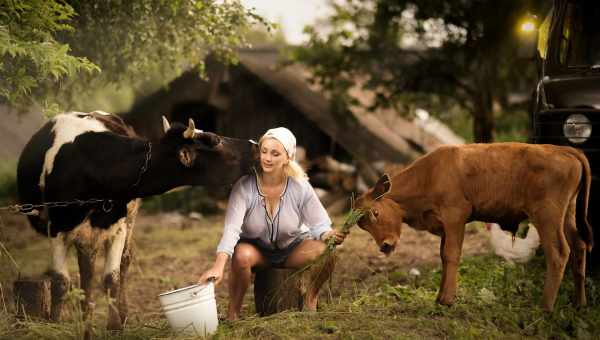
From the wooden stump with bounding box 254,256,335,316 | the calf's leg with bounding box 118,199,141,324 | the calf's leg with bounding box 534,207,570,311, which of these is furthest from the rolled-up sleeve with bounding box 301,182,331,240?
the calf's leg with bounding box 118,199,141,324

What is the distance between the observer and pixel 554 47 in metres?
6.67

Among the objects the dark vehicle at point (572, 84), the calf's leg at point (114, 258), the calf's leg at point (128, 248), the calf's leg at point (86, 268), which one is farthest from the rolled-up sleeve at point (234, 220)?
the dark vehicle at point (572, 84)

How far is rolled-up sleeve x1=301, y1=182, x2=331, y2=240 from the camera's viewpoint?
5.34 metres

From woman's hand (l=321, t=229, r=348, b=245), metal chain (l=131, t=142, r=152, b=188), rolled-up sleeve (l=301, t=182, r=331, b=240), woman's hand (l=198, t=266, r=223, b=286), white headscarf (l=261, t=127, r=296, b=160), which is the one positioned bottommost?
woman's hand (l=198, t=266, r=223, b=286)

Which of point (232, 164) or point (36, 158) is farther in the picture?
point (36, 158)

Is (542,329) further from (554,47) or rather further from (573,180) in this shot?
(554,47)

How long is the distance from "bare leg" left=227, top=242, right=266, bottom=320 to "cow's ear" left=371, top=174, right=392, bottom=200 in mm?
1023

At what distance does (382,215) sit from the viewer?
522cm

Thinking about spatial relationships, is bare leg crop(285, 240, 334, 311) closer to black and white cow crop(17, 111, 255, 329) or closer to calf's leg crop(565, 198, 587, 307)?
black and white cow crop(17, 111, 255, 329)

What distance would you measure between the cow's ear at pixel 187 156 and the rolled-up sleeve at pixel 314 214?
94 centimetres

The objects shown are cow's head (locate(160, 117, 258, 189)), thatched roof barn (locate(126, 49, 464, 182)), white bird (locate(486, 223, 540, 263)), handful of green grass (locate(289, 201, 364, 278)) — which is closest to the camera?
handful of green grass (locate(289, 201, 364, 278))

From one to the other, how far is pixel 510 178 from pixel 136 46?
5.04 m

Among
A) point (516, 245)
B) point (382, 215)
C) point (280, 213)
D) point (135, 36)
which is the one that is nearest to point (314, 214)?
point (280, 213)

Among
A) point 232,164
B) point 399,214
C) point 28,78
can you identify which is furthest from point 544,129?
point 28,78
